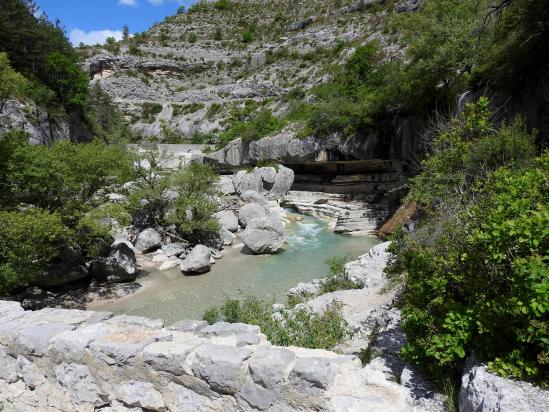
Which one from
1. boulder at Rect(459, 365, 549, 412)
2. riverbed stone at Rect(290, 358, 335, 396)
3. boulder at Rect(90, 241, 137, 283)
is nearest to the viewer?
boulder at Rect(459, 365, 549, 412)

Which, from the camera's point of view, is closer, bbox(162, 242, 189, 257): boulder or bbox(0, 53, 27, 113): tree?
bbox(0, 53, 27, 113): tree

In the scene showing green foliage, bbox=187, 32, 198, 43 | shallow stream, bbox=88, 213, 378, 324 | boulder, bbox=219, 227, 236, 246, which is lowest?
shallow stream, bbox=88, 213, 378, 324

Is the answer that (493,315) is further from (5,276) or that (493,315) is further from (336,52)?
(336,52)

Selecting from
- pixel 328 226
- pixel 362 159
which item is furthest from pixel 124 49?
pixel 328 226

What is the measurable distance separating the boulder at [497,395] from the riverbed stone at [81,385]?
4.20 metres

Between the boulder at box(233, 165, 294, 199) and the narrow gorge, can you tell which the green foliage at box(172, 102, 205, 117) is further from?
the boulder at box(233, 165, 294, 199)

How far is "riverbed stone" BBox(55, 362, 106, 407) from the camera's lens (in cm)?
441

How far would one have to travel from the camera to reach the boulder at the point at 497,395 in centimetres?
264

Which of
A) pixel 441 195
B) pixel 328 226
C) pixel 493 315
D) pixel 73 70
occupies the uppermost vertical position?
pixel 73 70

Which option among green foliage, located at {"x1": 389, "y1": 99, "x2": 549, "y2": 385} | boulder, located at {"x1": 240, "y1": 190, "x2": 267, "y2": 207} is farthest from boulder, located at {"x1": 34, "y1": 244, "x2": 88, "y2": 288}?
boulder, located at {"x1": 240, "y1": 190, "x2": 267, "y2": 207}

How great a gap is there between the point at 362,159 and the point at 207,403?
2732 centimetres

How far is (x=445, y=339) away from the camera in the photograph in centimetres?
342

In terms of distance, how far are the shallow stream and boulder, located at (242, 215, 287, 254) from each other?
1.51 feet

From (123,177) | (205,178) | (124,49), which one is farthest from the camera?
(124,49)
